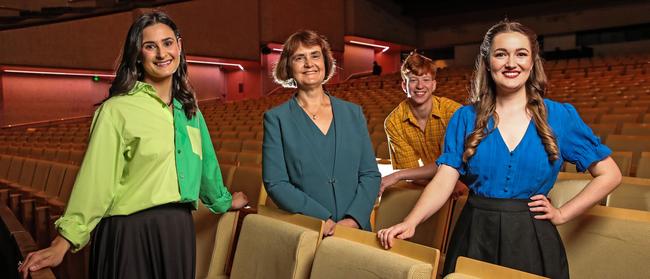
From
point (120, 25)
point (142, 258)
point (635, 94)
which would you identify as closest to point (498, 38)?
point (142, 258)

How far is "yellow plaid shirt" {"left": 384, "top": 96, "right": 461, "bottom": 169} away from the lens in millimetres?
1581

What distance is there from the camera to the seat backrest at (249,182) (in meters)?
1.79

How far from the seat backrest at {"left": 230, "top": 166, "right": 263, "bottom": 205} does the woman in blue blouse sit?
94cm

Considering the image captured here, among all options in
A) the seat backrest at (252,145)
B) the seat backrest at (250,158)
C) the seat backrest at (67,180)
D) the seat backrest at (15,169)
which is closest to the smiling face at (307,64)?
the seat backrest at (250,158)

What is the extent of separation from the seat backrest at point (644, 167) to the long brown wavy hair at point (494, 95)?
103 centimetres

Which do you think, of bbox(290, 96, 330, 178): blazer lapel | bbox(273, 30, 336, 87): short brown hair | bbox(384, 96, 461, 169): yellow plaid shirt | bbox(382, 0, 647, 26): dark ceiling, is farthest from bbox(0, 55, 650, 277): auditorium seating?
bbox(382, 0, 647, 26): dark ceiling

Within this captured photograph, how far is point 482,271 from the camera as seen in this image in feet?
2.26

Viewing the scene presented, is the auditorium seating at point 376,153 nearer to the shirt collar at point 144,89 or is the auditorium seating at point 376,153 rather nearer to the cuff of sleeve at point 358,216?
→ the cuff of sleeve at point 358,216

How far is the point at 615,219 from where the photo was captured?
958 mm

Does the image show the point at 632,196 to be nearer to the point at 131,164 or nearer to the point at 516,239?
the point at 516,239

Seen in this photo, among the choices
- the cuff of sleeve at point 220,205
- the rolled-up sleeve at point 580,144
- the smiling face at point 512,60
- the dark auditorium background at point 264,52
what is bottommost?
the cuff of sleeve at point 220,205

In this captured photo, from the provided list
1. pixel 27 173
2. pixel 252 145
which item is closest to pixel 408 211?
pixel 252 145

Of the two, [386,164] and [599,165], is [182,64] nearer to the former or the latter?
[599,165]

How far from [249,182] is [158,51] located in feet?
3.01
